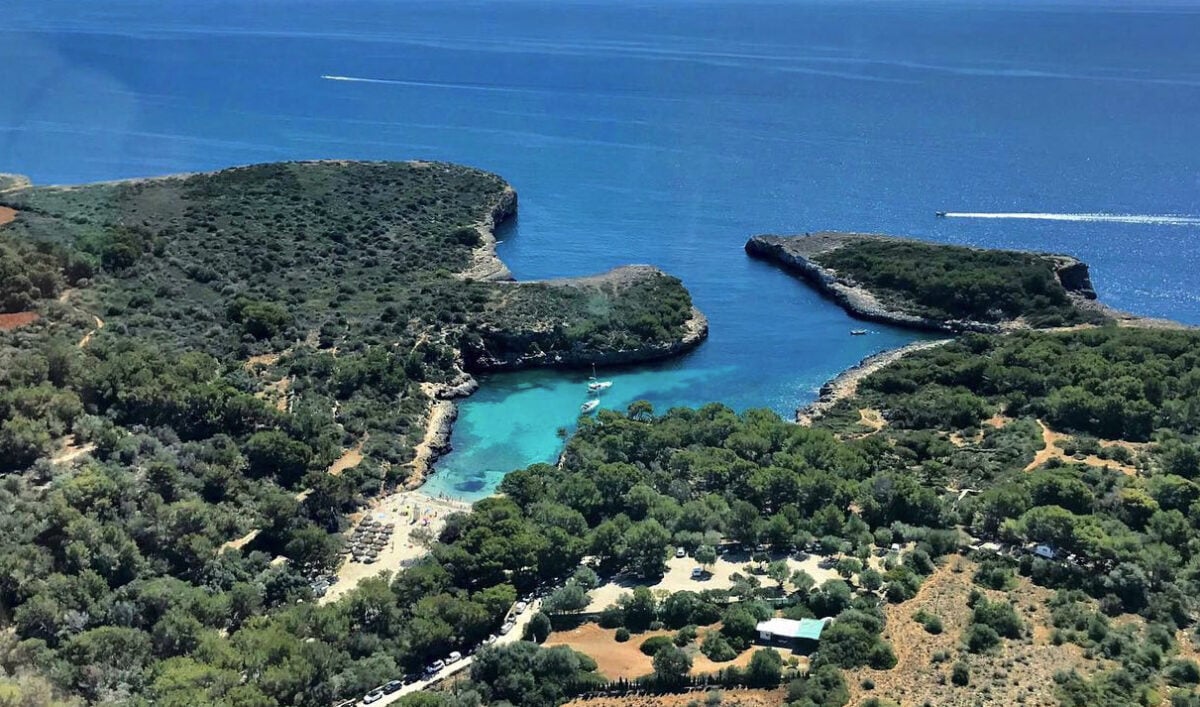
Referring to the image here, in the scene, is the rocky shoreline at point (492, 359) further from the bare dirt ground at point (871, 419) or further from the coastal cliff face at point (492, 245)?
the bare dirt ground at point (871, 419)

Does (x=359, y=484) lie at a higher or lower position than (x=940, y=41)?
lower

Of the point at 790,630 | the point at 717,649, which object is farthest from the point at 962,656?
the point at 717,649

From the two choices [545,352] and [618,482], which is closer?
[618,482]

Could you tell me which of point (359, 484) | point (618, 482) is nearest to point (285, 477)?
point (359, 484)

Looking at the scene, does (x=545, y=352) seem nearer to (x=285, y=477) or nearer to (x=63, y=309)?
(x=285, y=477)

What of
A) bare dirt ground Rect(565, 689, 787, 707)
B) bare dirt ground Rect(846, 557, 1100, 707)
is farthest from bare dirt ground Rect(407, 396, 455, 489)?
bare dirt ground Rect(846, 557, 1100, 707)

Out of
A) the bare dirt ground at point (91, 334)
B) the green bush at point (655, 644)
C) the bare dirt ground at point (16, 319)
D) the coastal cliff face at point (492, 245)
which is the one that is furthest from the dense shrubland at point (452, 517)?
the coastal cliff face at point (492, 245)

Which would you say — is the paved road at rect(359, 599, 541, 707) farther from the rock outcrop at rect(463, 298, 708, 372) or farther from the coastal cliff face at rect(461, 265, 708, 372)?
the coastal cliff face at rect(461, 265, 708, 372)
